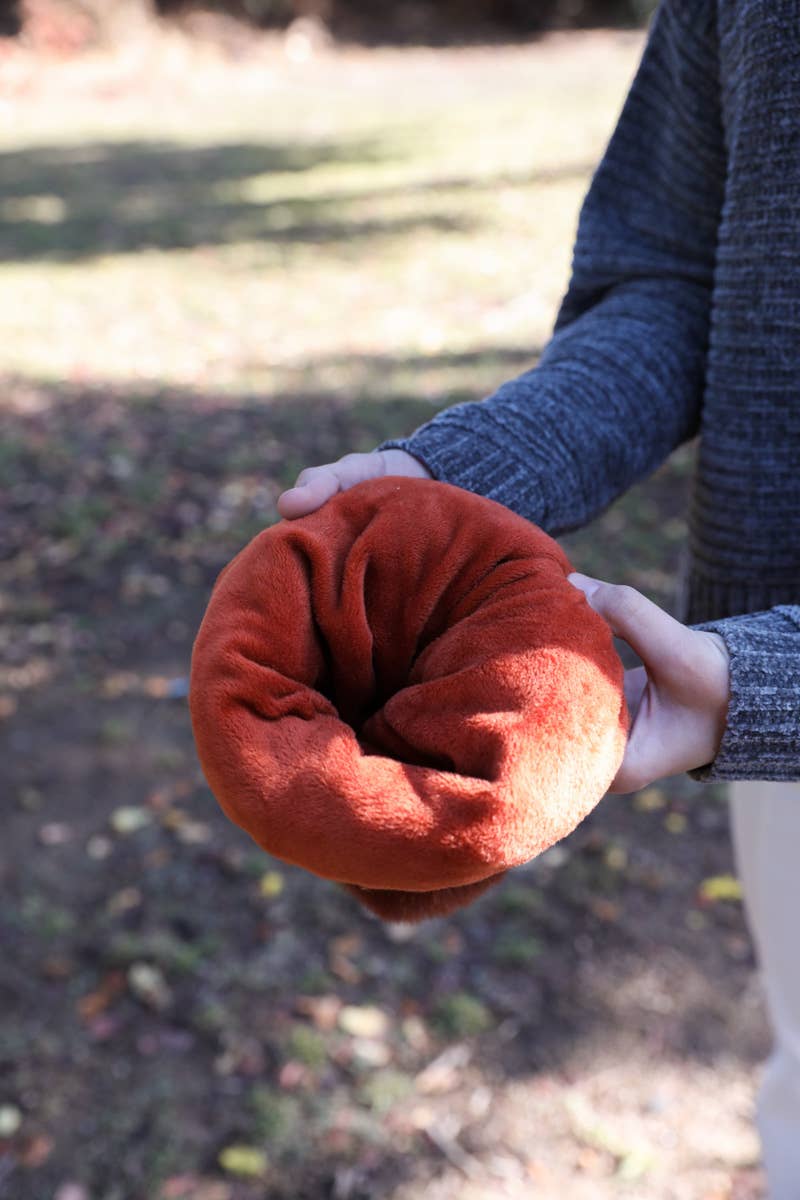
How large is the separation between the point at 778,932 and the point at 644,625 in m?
0.85

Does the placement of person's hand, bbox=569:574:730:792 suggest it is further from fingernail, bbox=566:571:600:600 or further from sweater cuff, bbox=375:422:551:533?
sweater cuff, bbox=375:422:551:533

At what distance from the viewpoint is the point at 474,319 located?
22.7ft

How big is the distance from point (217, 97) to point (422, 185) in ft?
25.7

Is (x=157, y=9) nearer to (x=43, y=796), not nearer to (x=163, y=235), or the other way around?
(x=163, y=235)

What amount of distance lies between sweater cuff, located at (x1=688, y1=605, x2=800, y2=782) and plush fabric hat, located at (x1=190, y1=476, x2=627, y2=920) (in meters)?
0.13

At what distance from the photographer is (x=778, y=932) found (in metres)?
1.66

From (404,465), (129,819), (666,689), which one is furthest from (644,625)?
(129,819)

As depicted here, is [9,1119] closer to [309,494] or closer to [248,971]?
[248,971]

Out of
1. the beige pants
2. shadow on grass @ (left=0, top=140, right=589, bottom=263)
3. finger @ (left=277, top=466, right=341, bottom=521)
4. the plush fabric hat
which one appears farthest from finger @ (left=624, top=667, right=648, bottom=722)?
shadow on grass @ (left=0, top=140, right=589, bottom=263)

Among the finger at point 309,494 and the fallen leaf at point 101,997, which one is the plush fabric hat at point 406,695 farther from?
the fallen leaf at point 101,997

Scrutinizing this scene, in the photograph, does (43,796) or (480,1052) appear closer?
(480,1052)

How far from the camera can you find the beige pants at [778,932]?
159cm

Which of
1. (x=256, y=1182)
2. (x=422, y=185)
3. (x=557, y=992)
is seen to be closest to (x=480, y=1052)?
(x=557, y=992)

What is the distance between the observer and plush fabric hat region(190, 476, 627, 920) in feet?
2.91
